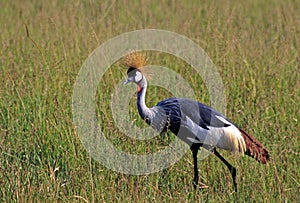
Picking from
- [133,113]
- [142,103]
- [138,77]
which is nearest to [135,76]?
[138,77]

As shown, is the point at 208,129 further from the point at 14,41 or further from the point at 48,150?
the point at 14,41

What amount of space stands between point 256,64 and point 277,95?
54cm

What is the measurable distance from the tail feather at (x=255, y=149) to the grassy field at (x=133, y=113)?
0.17 ft

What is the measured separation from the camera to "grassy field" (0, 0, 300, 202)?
122 inches

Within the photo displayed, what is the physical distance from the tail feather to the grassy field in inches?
2.0

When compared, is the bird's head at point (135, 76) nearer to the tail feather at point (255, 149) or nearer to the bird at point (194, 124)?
the bird at point (194, 124)

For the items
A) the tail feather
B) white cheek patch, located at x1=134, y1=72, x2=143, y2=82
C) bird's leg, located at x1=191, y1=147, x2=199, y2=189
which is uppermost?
white cheek patch, located at x1=134, y1=72, x2=143, y2=82

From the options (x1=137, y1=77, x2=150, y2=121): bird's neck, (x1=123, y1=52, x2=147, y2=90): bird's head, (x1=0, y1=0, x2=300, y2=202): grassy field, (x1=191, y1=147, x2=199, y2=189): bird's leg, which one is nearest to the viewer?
(x1=0, y1=0, x2=300, y2=202): grassy field

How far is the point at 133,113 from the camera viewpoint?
4031 mm

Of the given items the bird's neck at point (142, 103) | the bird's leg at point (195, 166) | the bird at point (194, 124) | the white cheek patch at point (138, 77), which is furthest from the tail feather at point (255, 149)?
the white cheek patch at point (138, 77)

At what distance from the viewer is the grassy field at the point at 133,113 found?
310 centimetres

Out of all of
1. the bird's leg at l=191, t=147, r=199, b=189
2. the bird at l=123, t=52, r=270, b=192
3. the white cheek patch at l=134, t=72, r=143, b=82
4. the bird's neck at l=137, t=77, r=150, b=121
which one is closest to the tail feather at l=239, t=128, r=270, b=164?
the bird at l=123, t=52, r=270, b=192

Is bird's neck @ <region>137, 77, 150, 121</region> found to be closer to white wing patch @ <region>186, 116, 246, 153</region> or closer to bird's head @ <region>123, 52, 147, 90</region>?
bird's head @ <region>123, 52, 147, 90</region>

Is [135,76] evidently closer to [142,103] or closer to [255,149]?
[142,103]
